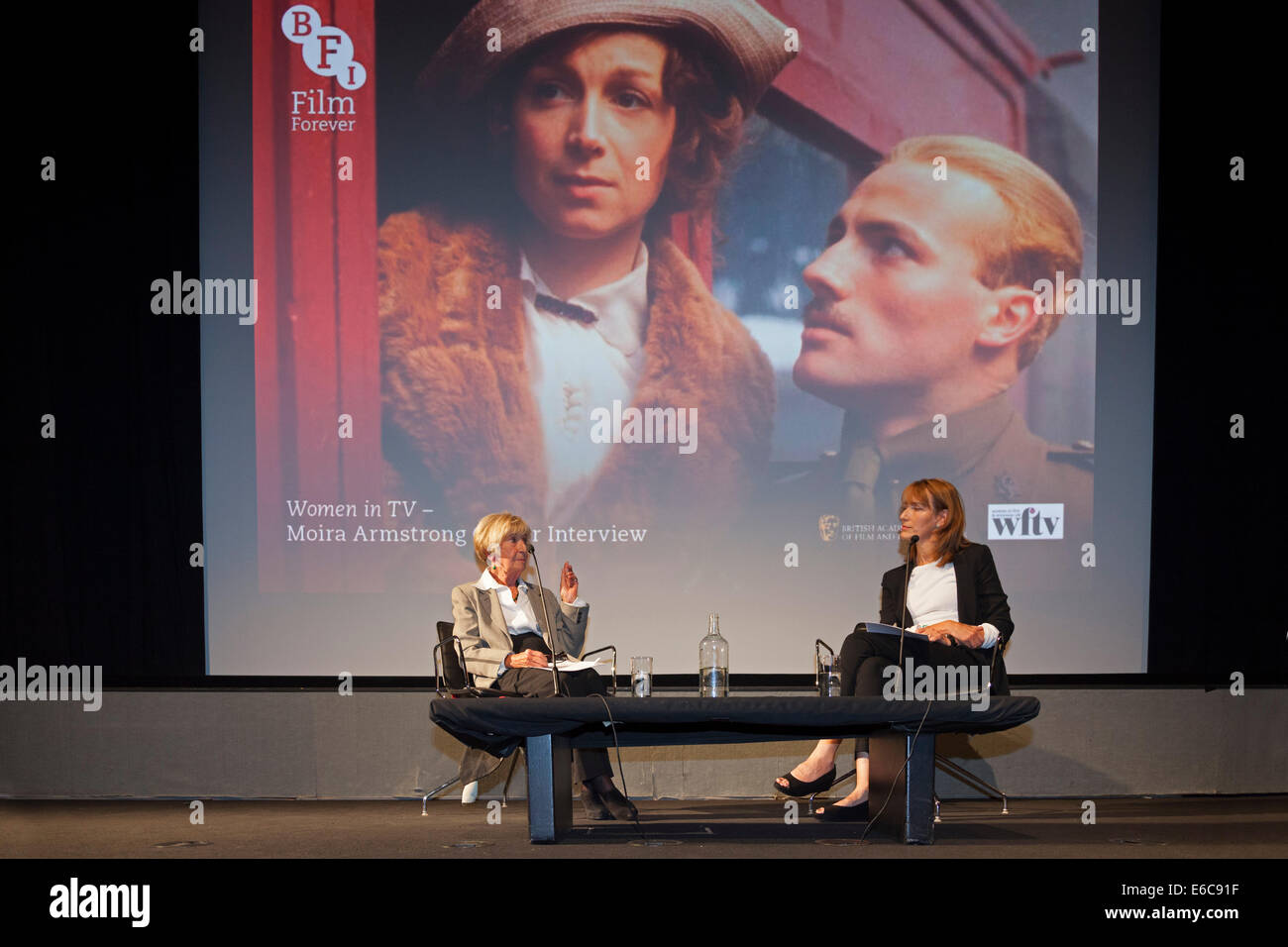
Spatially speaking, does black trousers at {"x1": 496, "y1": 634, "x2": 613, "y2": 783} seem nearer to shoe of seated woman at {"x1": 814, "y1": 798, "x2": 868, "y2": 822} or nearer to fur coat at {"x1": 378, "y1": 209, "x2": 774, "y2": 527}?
shoe of seated woman at {"x1": 814, "y1": 798, "x2": 868, "y2": 822}

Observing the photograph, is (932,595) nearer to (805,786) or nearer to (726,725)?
(805,786)

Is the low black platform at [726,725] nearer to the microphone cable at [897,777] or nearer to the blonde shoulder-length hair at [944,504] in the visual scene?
the microphone cable at [897,777]

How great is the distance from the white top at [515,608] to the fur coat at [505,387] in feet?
2.76

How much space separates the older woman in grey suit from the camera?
4113mm

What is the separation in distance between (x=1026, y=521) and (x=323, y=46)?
339 centimetres

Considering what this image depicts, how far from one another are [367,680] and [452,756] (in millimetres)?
459

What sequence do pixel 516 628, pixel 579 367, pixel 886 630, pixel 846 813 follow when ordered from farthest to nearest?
pixel 579 367, pixel 516 628, pixel 846 813, pixel 886 630

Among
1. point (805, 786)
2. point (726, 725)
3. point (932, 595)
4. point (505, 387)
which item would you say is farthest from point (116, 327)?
point (932, 595)

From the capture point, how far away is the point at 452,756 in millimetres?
5039

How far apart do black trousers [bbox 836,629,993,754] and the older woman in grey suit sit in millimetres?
840

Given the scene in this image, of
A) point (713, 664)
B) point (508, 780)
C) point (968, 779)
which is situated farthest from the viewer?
point (968, 779)

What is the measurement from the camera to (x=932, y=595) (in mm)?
4039
